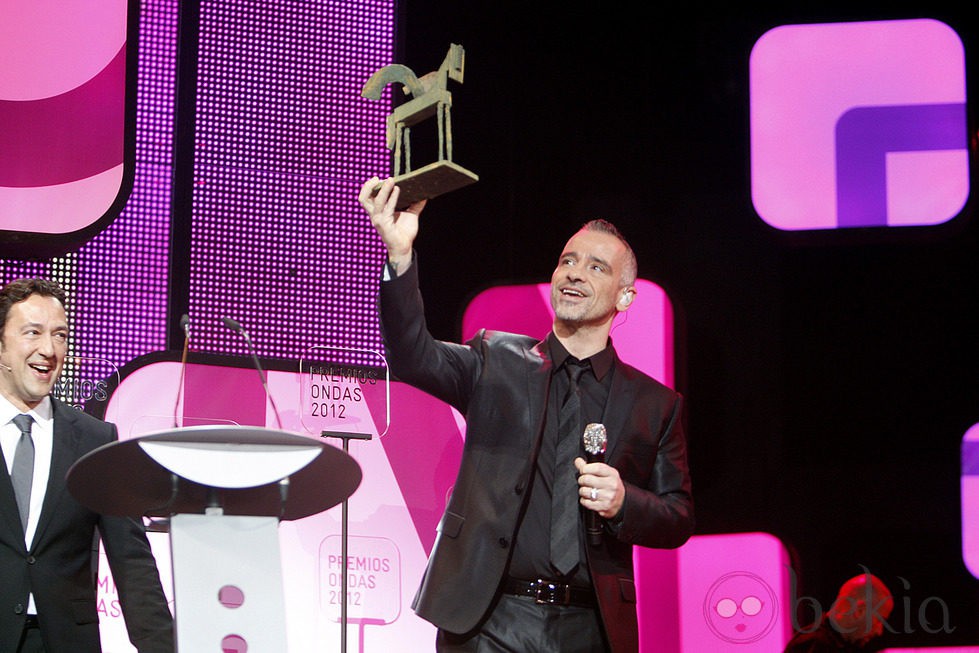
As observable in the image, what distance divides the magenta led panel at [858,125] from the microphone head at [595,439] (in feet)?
8.50

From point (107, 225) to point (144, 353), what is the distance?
1.72 ft

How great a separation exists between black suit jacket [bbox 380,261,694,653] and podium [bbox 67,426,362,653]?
88cm

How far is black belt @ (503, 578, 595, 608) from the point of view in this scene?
3.16 m

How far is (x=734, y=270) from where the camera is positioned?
527cm

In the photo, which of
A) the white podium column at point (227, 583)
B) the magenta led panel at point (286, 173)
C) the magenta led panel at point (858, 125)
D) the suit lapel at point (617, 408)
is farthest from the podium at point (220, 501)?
the magenta led panel at point (858, 125)

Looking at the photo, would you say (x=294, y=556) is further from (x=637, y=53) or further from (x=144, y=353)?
(x=637, y=53)

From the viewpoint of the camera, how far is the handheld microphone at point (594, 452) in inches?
117

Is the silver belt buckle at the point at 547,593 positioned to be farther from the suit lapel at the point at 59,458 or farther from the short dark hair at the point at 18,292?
the short dark hair at the point at 18,292

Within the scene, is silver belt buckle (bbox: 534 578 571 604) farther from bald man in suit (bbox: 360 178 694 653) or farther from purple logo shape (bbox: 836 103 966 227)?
purple logo shape (bbox: 836 103 966 227)

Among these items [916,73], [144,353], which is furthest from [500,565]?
[916,73]

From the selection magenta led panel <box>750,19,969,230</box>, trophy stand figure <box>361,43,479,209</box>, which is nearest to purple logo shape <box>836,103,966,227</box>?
magenta led panel <box>750,19,969,230</box>

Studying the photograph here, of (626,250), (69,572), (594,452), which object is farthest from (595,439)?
(69,572)

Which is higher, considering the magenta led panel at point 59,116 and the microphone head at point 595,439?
the magenta led panel at point 59,116

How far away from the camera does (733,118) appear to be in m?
5.38
